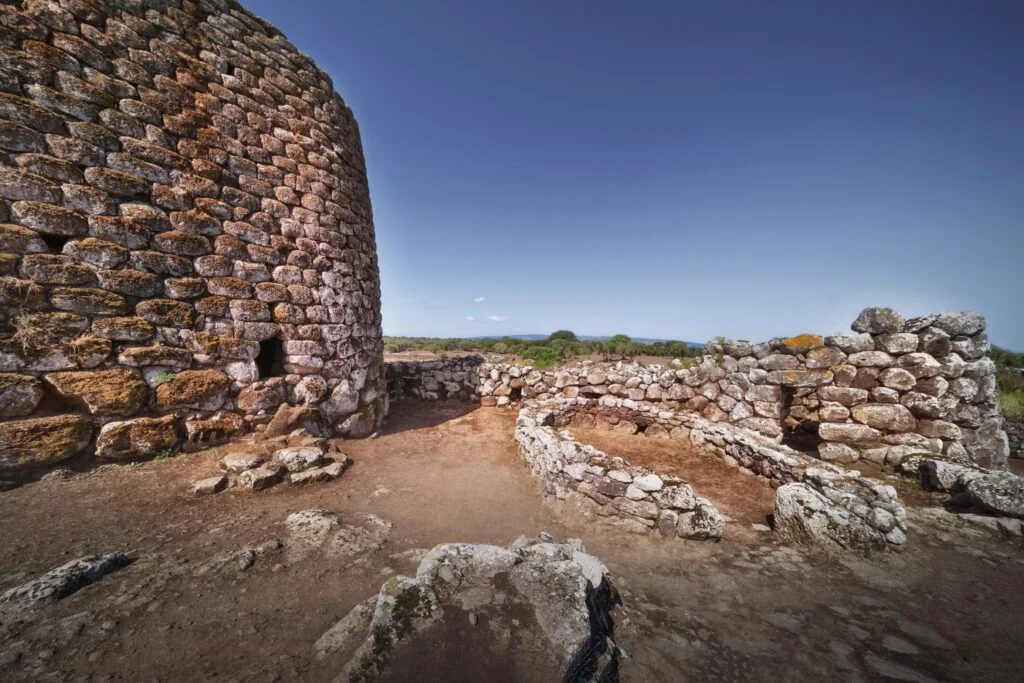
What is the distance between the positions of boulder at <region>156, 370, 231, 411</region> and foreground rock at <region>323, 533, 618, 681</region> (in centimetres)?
422

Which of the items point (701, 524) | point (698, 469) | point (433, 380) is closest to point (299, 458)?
point (701, 524)

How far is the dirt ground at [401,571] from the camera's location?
7.13ft

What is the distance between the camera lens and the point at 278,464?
185 inches

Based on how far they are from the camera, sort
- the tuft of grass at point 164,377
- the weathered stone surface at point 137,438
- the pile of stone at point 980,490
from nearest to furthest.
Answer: the pile of stone at point 980,490 → the weathered stone surface at point 137,438 → the tuft of grass at point 164,377

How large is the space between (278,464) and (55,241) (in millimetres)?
3661

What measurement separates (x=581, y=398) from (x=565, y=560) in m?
6.21

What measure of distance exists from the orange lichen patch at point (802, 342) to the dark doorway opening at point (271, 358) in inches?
346

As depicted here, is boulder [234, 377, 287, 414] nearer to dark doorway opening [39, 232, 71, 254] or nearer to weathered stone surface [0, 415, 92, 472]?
weathered stone surface [0, 415, 92, 472]

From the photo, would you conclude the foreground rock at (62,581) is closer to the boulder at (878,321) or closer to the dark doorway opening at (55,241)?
the dark doorway opening at (55,241)

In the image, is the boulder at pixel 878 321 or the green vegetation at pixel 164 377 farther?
the boulder at pixel 878 321

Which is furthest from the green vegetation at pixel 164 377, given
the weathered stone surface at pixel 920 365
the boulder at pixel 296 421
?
the weathered stone surface at pixel 920 365

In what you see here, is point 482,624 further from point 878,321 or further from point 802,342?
point 878,321

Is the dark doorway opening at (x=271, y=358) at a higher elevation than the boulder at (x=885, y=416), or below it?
higher

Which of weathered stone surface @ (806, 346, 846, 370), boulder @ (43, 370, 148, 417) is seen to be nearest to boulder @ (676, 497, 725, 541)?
weathered stone surface @ (806, 346, 846, 370)
